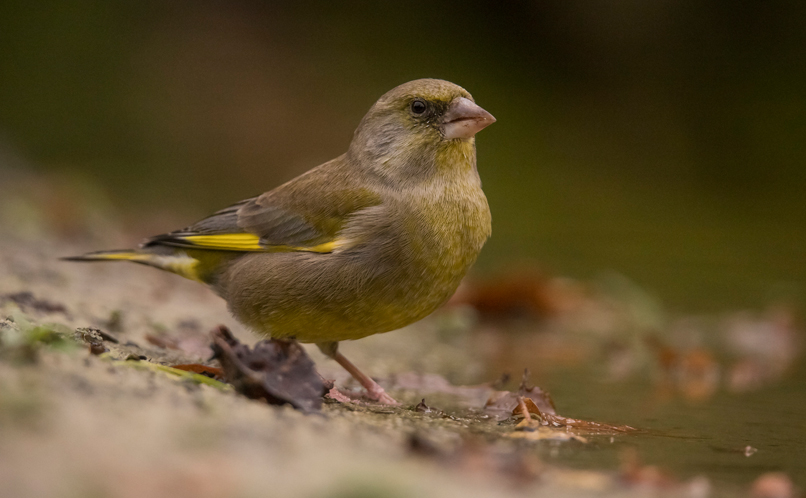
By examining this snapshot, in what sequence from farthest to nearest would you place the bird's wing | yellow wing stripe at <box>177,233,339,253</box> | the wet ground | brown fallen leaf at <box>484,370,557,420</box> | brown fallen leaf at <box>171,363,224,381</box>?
yellow wing stripe at <box>177,233,339,253</box>
the bird's wing
brown fallen leaf at <box>484,370,557,420</box>
brown fallen leaf at <box>171,363,224,381</box>
the wet ground

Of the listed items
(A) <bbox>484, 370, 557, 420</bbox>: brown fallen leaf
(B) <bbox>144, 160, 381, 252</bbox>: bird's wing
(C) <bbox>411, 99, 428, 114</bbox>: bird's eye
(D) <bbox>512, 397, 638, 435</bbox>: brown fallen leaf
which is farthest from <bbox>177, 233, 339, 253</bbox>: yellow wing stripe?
(D) <bbox>512, 397, 638, 435</bbox>: brown fallen leaf

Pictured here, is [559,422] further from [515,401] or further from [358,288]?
[358,288]

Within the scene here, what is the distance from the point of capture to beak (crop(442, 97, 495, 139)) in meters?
3.89

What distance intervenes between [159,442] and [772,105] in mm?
14019

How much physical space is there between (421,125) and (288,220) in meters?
0.72

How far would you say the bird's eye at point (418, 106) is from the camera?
4.01 metres

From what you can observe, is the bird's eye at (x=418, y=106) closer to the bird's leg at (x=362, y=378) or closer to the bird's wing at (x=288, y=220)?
the bird's wing at (x=288, y=220)

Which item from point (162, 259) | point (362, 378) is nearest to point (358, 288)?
point (362, 378)

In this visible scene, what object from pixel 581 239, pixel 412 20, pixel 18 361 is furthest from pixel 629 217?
pixel 18 361

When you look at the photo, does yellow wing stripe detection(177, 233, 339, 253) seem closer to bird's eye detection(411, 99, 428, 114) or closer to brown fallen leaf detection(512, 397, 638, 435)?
bird's eye detection(411, 99, 428, 114)

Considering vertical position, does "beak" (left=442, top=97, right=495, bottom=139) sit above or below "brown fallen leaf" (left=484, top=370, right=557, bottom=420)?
→ above

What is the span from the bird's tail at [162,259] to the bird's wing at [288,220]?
0.21ft

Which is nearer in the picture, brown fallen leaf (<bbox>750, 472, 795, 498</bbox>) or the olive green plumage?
brown fallen leaf (<bbox>750, 472, 795, 498</bbox>)

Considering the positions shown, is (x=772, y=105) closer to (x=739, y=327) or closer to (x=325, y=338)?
(x=739, y=327)
